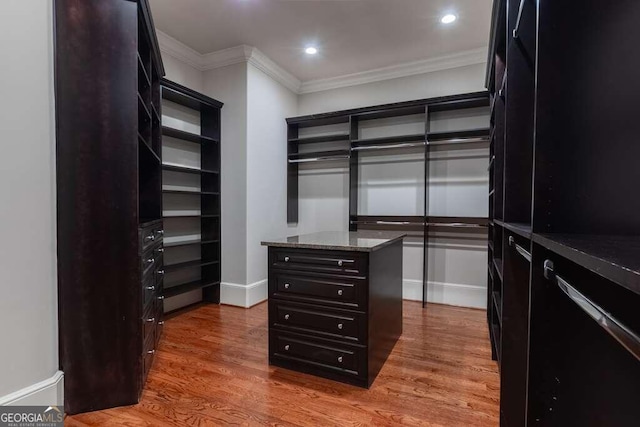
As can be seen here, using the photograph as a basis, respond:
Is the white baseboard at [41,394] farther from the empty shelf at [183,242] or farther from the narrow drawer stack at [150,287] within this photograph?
the empty shelf at [183,242]

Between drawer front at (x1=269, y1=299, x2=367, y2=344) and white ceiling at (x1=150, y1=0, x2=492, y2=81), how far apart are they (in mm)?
2524

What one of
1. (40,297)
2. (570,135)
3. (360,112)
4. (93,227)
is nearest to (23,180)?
(93,227)

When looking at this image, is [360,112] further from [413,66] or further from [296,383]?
[296,383]

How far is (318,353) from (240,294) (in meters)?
1.81

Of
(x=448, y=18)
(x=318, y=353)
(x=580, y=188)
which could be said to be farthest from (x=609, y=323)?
(x=448, y=18)

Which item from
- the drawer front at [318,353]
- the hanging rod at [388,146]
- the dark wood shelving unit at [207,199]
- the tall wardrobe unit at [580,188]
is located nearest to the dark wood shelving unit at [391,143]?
the hanging rod at [388,146]

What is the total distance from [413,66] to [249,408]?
3900 millimetres

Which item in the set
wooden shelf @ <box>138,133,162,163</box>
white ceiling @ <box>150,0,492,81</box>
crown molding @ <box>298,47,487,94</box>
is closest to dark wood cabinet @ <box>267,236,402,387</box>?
wooden shelf @ <box>138,133,162,163</box>

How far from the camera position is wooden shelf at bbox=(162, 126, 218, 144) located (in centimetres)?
328

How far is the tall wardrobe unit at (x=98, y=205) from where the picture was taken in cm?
171

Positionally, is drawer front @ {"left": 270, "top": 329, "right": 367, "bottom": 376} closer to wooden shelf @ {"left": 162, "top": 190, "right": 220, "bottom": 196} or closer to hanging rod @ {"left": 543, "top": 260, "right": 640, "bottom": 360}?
hanging rod @ {"left": 543, "top": 260, "right": 640, "bottom": 360}

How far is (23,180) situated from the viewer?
1.59m

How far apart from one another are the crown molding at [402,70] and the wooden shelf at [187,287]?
2877 millimetres

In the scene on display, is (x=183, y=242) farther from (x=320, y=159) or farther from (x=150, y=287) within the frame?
(x=320, y=159)
